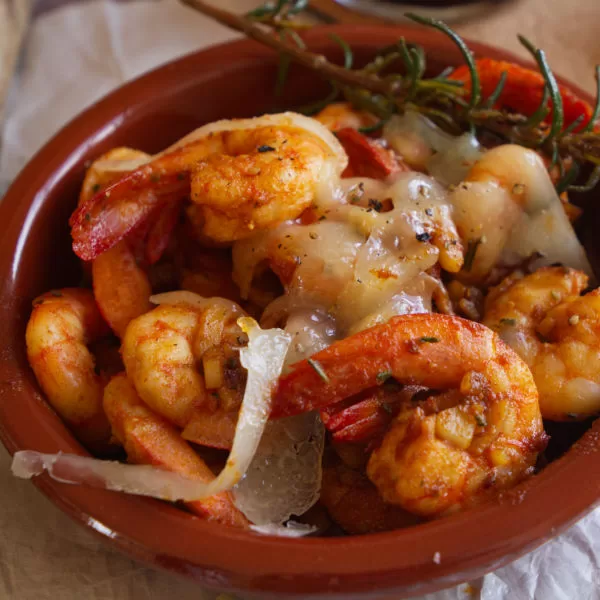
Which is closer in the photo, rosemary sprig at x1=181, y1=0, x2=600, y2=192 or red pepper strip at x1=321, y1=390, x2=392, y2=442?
red pepper strip at x1=321, y1=390, x2=392, y2=442

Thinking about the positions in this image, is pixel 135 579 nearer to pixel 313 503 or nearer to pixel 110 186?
pixel 313 503

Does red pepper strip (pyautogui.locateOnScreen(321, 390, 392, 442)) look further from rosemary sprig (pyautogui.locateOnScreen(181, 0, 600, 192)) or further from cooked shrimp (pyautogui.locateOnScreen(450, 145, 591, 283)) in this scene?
rosemary sprig (pyautogui.locateOnScreen(181, 0, 600, 192))

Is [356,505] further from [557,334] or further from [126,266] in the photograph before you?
[126,266]

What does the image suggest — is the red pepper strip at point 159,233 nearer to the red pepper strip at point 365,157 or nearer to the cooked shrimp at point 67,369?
the cooked shrimp at point 67,369

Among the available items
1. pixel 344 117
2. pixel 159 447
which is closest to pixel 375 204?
pixel 344 117

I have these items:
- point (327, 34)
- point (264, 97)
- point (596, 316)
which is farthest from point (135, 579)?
point (327, 34)

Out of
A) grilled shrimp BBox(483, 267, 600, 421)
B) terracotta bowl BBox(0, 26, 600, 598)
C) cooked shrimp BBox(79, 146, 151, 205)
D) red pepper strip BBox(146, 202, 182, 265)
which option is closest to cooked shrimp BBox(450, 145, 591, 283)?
grilled shrimp BBox(483, 267, 600, 421)

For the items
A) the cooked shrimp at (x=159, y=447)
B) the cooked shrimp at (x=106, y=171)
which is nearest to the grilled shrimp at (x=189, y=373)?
the cooked shrimp at (x=159, y=447)
